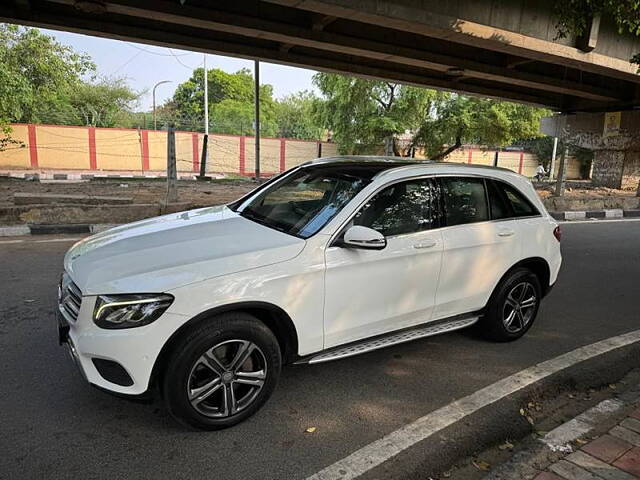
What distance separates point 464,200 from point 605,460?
2.11 m

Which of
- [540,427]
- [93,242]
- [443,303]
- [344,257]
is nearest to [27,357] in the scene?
[93,242]

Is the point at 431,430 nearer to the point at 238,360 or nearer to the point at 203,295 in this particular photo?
the point at 238,360

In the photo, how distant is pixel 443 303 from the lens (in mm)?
3898

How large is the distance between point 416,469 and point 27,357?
10.0 ft

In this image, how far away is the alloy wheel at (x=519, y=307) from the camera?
4.38m

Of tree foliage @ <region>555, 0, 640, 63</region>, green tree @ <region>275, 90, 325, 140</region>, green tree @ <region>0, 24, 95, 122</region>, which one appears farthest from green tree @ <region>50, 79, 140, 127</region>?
tree foliage @ <region>555, 0, 640, 63</region>

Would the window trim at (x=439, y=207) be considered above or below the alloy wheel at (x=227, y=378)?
above

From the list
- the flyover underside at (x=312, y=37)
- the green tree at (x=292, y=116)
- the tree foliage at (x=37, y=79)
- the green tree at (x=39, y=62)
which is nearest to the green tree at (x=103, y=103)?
the tree foliage at (x=37, y=79)

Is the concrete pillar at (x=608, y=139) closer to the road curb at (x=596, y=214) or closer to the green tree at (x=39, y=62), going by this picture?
the road curb at (x=596, y=214)

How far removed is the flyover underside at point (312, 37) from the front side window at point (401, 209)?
558 centimetres

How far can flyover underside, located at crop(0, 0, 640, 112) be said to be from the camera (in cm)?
905

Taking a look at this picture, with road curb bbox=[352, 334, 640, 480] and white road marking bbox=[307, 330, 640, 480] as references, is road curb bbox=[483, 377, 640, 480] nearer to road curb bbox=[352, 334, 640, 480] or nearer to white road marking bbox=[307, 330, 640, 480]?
road curb bbox=[352, 334, 640, 480]

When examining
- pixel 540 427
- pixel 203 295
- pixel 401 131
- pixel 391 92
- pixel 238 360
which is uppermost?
pixel 391 92

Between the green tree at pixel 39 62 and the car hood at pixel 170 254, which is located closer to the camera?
the car hood at pixel 170 254
